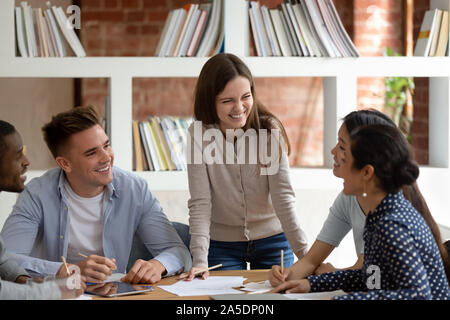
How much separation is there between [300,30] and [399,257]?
178 cm

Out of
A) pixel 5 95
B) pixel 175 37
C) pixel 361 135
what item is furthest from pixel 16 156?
pixel 5 95

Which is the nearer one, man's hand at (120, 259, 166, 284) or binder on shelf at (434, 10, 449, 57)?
man's hand at (120, 259, 166, 284)

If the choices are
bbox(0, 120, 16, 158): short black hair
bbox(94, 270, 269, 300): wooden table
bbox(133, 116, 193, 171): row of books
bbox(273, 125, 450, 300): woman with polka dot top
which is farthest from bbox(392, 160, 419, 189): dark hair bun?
bbox(133, 116, 193, 171): row of books

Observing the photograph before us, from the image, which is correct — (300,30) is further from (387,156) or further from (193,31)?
(387,156)

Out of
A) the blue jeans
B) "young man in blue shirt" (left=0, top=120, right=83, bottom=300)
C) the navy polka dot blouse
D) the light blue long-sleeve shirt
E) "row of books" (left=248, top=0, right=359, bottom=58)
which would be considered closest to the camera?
the navy polka dot blouse

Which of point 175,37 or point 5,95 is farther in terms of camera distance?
point 5,95

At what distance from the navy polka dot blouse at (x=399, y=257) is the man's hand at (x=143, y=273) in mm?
605

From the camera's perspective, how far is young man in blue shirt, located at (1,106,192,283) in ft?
6.71

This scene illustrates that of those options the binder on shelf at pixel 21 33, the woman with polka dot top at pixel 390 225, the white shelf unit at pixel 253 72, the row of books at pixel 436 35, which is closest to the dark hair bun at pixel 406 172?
the woman with polka dot top at pixel 390 225

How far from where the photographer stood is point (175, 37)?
294 centimetres

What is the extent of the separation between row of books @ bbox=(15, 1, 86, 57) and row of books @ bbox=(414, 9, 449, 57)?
1.63 metres

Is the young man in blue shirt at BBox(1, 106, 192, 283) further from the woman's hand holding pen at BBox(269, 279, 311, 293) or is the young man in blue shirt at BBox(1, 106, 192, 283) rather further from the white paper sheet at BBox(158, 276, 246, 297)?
the woman's hand holding pen at BBox(269, 279, 311, 293)
